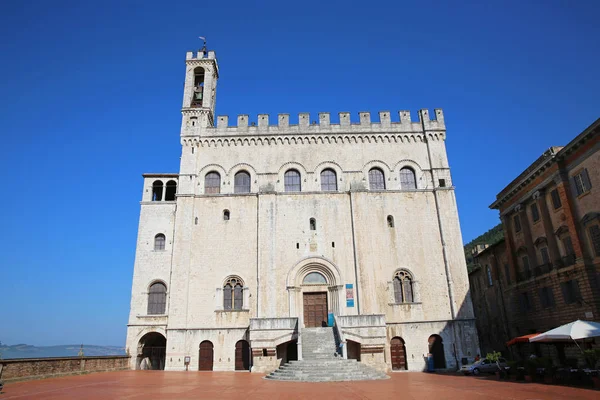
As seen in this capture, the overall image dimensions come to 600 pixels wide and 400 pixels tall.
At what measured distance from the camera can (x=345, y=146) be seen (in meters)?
30.3

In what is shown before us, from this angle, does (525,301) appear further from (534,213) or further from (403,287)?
(403,287)

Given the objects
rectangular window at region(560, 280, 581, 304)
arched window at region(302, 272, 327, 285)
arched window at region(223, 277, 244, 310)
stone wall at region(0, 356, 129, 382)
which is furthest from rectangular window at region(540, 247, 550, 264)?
stone wall at region(0, 356, 129, 382)

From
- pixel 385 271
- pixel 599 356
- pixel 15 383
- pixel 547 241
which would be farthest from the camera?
pixel 385 271

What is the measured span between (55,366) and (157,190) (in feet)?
45.2

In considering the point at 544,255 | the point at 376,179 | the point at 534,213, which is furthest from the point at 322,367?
the point at 534,213

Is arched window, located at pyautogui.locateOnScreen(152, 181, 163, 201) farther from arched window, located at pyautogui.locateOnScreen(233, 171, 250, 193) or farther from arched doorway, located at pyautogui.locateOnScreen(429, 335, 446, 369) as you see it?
arched doorway, located at pyautogui.locateOnScreen(429, 335, 446, 369)

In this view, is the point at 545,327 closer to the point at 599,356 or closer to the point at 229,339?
the point at 599,356

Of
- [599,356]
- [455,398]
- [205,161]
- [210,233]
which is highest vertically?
[205,161]

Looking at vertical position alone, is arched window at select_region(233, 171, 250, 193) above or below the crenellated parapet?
below

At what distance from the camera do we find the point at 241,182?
29.7m

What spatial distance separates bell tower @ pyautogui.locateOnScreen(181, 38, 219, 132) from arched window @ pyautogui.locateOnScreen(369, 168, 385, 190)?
1297 cm

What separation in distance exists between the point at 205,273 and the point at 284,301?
5584mm

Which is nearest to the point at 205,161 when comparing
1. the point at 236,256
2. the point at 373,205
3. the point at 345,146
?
the point at 236,256

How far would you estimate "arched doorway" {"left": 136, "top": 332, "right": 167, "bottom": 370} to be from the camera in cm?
2739
